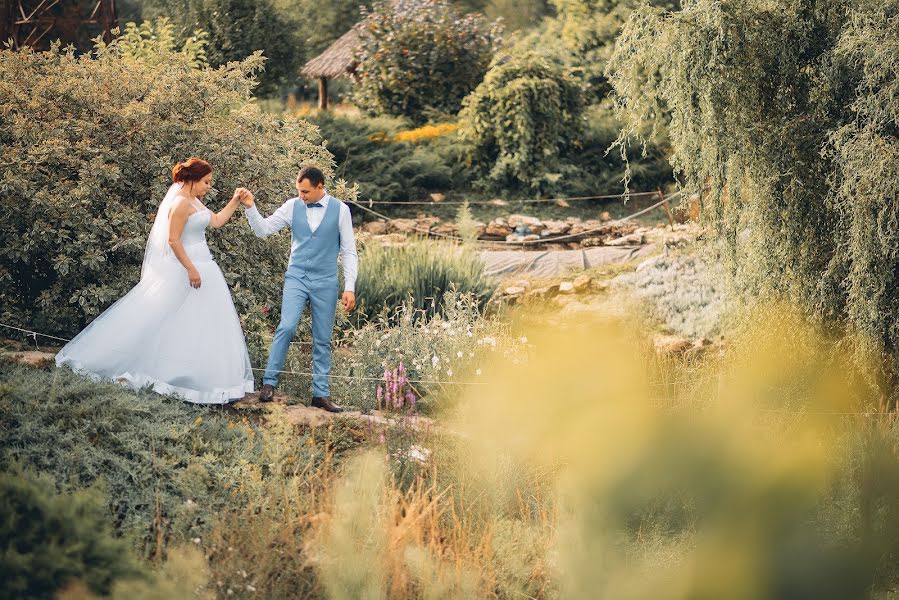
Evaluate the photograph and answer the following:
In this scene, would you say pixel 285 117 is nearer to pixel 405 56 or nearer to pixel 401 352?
pixel 401 352

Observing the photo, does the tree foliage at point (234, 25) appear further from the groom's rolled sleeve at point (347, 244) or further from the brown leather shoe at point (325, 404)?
the brown leather shoe at point (325, 404)

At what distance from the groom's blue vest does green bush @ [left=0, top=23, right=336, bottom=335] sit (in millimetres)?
1476

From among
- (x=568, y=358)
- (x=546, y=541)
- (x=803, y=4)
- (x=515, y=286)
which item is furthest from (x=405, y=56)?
(x=568, y=358)

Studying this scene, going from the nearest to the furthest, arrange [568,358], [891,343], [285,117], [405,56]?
[568,358] → [891,343] → [285,117] → [405,56]

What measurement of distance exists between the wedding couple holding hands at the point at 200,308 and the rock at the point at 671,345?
3.31 metres

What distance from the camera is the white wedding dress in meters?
6.04

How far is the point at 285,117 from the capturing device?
8625 millimetres

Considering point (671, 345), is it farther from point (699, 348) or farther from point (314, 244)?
point (314, 244)

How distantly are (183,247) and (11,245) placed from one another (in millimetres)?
1766

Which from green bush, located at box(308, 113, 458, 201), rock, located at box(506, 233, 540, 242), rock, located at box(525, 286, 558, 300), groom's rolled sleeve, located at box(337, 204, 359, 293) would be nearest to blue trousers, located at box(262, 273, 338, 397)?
groom's rolled sleeve, located at box(337, 204, 359, 293)

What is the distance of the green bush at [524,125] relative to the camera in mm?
18281

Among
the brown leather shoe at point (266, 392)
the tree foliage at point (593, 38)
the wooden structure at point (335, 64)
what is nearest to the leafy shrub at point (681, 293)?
the brown leather shoe at point (266, 392)

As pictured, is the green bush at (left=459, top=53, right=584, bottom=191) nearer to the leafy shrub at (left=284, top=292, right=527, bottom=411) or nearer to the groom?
the leafy shrub at (left=284, top=292, right=527, bottom=411)

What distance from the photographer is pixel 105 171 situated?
712cm
